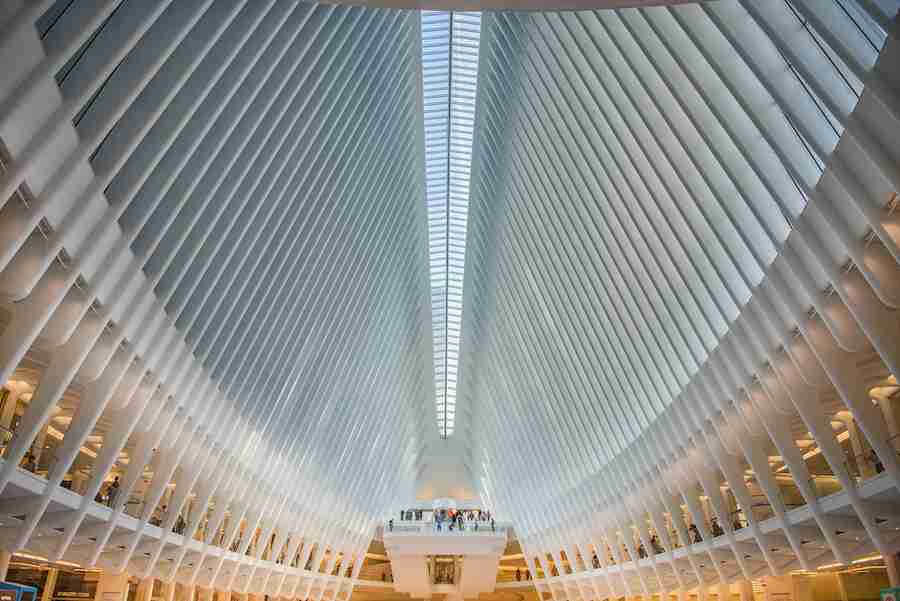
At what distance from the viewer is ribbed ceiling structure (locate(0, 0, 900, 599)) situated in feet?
31.4

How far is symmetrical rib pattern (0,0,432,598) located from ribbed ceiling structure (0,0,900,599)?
6 cm

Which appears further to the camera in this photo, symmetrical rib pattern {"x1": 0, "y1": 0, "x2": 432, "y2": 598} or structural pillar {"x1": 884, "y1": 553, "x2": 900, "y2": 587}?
structural pillar {"x1": 884, "y1": 553, "x2": 900, "y2": 587}

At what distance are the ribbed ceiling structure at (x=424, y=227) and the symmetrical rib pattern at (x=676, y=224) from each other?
63 millimetres

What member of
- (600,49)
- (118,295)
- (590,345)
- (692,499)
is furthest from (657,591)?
(118,295)

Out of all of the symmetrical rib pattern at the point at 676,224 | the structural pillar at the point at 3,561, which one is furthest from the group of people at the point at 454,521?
the structural pillar at the point at 3,561

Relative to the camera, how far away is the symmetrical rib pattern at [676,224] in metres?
9.57

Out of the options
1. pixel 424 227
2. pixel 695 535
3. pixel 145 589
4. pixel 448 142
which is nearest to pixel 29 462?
pixel 145 589

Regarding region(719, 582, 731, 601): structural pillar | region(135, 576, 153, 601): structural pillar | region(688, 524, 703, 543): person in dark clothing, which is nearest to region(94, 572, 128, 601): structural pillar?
region(135, 576, 153, 601): structural pillar

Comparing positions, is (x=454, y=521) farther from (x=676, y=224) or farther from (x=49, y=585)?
(x=676, y=224)

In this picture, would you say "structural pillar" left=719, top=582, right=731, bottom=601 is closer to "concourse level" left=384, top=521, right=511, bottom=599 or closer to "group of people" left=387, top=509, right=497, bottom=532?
"concourse level" left=384, top=521, right=511, bottom=599

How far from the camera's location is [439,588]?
1505 inches

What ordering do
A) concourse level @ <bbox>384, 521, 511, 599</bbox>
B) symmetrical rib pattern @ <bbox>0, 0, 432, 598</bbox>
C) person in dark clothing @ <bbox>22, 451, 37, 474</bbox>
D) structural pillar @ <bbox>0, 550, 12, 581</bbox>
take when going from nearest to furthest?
symmetrical rib pattern @ <bbox>0, 0, 432, 598</bbox> < person in dark clothing @ <bbox>22, 451, 37, 474</bbox> < structural pillar @ <bbox>0, 550, 12, 581</bbox> < concourse level @ <bbox>384, 521, 511, 599</bbox>

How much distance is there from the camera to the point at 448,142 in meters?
26.2

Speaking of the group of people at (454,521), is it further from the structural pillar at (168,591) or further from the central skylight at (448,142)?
the structural pillar at (168,591)
